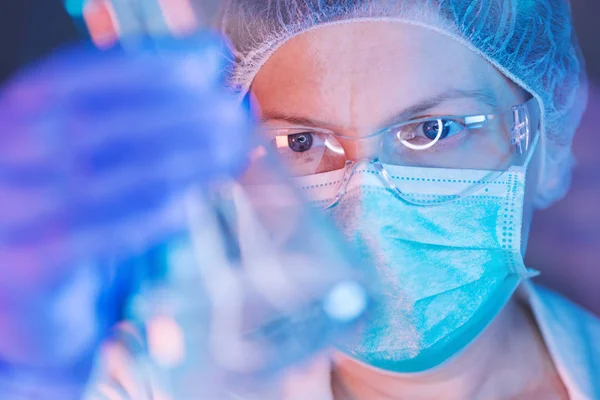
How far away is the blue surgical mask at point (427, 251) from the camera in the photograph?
48.9 inches

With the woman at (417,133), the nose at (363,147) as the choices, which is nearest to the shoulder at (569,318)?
A: the woman at (417,133)

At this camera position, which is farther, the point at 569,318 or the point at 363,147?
the point at 569,318

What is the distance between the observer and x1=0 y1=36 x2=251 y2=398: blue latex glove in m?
1.52

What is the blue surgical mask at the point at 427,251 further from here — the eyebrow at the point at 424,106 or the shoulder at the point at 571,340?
the shoulder at the point at 571,340

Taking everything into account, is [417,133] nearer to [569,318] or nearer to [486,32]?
[486,32]

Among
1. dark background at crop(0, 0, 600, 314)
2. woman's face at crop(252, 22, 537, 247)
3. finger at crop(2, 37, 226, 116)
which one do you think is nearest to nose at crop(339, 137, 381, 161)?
woman's face at crop(252, 22, 537, 247)

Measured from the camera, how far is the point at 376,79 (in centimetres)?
122

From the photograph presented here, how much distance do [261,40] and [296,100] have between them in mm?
186

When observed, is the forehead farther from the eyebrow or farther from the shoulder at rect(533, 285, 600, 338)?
the shoulder at rect(533, 285, 600, 338)

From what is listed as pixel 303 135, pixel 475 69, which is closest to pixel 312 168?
pixel 303 135

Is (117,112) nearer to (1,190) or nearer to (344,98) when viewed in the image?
(1,190)

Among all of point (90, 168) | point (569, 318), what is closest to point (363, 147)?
point (90, 168)

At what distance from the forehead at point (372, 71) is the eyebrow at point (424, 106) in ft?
0.03

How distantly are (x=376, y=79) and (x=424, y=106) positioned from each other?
4.8 inches
